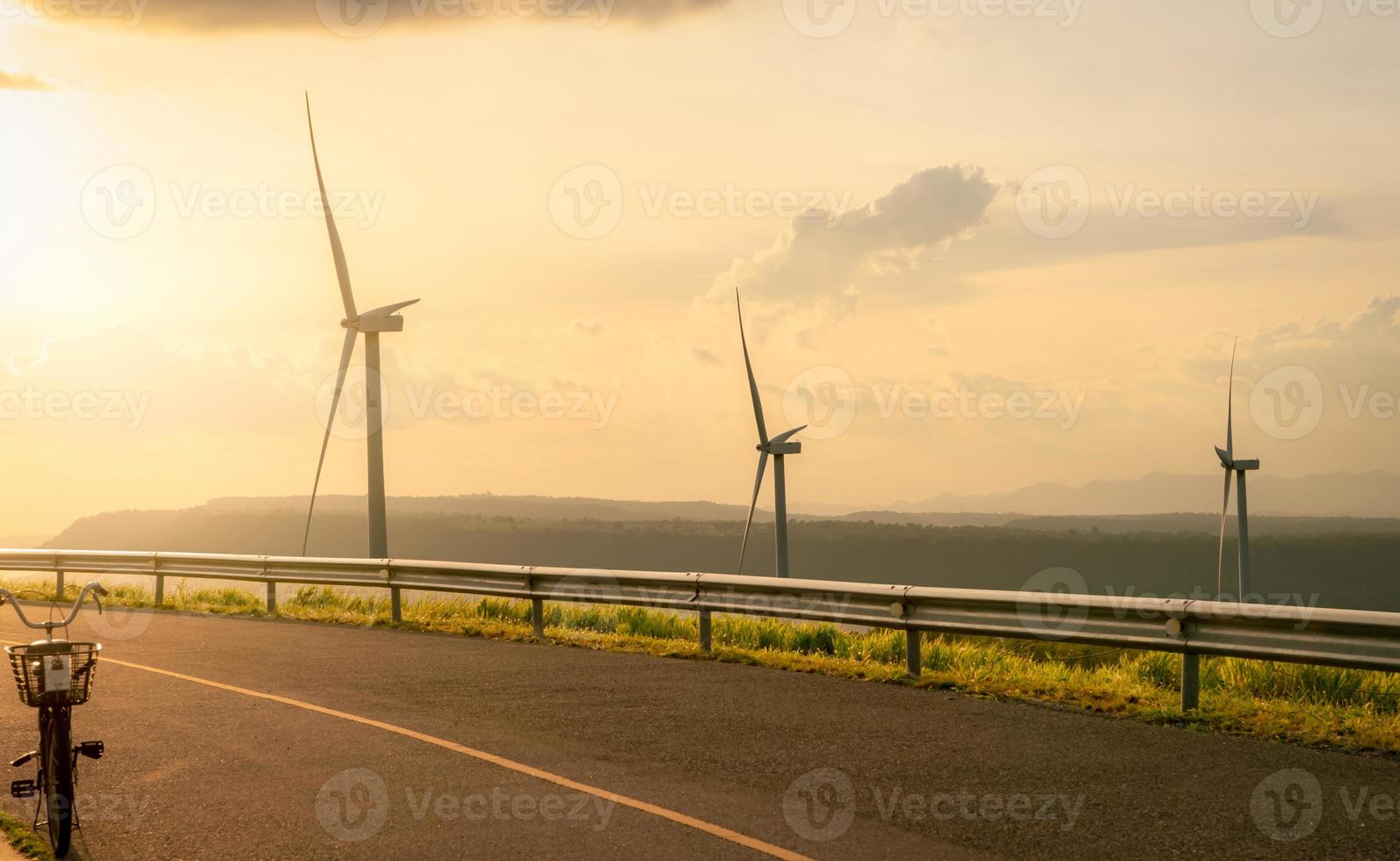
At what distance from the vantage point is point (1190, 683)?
11.3m

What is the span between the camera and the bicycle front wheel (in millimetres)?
7637

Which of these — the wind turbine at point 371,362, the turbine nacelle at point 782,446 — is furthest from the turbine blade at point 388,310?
the turbine nacelle at point 782,446

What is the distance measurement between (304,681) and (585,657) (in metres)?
3.23

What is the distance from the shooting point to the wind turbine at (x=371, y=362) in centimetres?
3033

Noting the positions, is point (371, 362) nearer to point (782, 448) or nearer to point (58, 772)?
point (782, 448)

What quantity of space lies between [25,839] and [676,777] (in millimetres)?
4048

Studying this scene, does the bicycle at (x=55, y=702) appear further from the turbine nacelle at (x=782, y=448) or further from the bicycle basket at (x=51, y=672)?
the turbine nacelle at (x=782, y=448)

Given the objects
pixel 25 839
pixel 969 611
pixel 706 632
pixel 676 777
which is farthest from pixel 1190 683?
pixel 25 839

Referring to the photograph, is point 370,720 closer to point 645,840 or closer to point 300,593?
point 645,840

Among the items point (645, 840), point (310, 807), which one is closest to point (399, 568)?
point (310, 807)

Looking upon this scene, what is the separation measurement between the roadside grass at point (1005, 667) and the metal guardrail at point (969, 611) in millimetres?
446

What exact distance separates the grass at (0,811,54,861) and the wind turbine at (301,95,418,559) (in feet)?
69.0

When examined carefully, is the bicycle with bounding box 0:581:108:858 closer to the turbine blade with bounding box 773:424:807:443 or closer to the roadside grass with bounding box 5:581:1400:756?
the roadside grass with bounding box 5:581:1400:756

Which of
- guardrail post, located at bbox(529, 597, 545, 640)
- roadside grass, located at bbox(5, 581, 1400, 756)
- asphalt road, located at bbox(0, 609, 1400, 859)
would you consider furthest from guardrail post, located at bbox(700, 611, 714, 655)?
guardrail post, located at bbox(529, 597, 545, 640)
